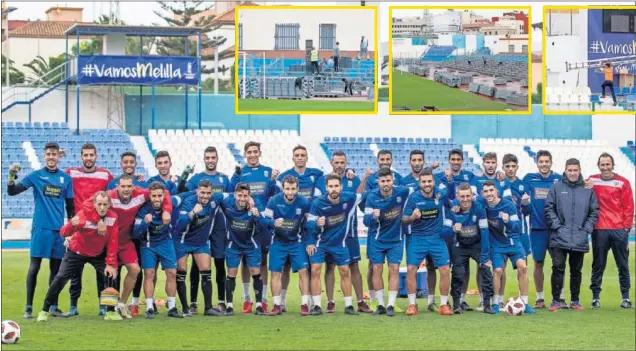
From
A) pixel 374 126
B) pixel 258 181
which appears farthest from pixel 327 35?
pixel 374 126

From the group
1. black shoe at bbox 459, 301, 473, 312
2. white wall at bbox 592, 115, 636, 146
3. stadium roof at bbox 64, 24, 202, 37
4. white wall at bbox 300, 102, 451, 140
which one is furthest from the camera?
white wall at bbox 592, 115, 636, 146

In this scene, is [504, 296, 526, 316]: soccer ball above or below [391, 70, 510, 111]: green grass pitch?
below

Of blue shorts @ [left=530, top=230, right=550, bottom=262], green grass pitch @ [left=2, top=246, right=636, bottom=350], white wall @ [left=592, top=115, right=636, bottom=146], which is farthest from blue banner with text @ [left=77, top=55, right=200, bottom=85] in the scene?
blue shorts @ [left=530, top=230, right=550, bottom=262]

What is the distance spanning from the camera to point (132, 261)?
47.4 ft

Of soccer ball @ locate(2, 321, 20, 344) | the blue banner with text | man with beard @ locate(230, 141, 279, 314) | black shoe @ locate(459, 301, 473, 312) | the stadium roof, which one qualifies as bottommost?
black shoe @ locate(459, 301, 473, 312)

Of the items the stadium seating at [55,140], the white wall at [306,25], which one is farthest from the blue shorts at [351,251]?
the stadium seating at [55,140]

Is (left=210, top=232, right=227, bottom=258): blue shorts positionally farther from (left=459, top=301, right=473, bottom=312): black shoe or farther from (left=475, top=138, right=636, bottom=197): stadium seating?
(left=475, top=138, right=636, bottom=197): stadium seating

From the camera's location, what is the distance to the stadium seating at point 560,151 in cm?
4103

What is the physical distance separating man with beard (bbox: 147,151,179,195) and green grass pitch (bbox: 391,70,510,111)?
3250 mm

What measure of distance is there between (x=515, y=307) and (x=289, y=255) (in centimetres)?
284

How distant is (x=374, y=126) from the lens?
4141 cm

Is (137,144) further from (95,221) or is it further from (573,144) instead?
(95,221)

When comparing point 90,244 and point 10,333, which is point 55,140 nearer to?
point 90,244

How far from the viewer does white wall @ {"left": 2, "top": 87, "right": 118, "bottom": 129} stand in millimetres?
40031
